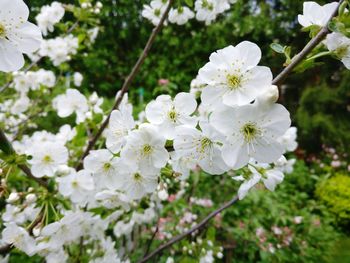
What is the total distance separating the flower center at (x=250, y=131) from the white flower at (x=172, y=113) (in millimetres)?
128

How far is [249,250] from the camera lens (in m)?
2.44

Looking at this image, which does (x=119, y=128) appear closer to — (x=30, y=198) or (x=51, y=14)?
(x=30, y=198)

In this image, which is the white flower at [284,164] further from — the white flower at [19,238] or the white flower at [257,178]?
the white flower at [19,238]

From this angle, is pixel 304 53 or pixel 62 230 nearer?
pixel 304 53

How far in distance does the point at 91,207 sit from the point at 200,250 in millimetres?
623

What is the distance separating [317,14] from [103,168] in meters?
0.72

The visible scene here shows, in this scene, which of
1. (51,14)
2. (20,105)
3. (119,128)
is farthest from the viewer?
(20,105)

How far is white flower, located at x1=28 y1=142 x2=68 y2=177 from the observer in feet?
3.79

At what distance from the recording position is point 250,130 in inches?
29.2

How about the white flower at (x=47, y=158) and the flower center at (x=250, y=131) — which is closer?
the flower center at (x=250, y=131)

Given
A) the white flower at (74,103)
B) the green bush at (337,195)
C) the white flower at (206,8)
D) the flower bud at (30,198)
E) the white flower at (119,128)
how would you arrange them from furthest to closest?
1. the green bush at (337,195)
2. the white flower at (74,103)
3. the white flower at (206,8)
4. the flower bud at (30,198)
5. the white flower at (119,128)

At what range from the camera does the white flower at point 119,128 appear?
863 millimetres

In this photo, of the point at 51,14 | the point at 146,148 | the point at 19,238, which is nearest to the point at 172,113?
the point at 146,148

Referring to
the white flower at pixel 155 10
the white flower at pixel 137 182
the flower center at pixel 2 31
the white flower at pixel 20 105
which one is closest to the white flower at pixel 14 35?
the flower center at pixel 2 31
